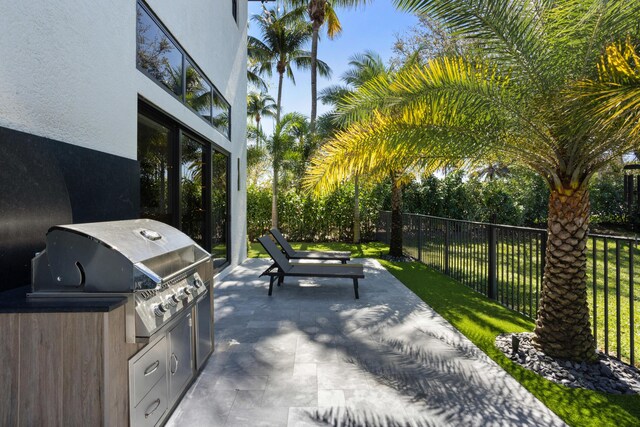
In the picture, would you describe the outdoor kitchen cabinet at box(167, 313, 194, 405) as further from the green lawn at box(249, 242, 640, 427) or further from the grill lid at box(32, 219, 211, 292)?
the green lawn at box(249, 242, 640, 427)

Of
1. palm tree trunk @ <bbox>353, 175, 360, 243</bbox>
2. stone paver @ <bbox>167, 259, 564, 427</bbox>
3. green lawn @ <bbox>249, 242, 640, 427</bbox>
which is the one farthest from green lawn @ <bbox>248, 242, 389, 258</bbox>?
stone paver @ <bbox>167, 259, 564, 427</bbox>

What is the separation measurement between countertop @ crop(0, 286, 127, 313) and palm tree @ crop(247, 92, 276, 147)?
32717mm

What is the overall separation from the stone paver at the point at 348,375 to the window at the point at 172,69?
3593 mm

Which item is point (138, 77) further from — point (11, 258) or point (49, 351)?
point (49, 351)

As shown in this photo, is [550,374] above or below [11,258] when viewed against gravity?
below

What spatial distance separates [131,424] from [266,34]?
23221 mm

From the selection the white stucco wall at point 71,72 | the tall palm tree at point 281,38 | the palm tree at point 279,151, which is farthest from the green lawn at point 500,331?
the tall palm tree at point 281,38

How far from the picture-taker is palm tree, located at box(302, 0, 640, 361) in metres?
3.67

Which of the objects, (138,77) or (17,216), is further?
(138,77)

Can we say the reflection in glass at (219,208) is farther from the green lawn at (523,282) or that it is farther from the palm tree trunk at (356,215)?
the palm tree trunk at (356,215)

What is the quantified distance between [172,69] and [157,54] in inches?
22.3

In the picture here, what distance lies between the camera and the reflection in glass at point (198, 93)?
21.0 ft

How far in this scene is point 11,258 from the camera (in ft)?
8.21

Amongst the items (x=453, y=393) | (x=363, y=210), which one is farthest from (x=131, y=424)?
(x=363, y=210)
